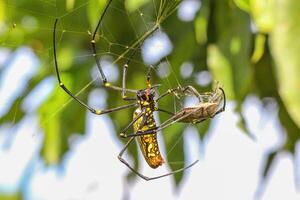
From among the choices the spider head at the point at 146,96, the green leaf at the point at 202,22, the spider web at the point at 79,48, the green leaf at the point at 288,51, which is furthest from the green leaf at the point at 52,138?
the green leaf at the point at 288,51

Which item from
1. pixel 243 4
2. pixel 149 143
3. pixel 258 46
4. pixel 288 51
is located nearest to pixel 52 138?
pixel 258 46

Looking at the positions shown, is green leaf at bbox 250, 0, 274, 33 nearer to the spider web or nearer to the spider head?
the spider web

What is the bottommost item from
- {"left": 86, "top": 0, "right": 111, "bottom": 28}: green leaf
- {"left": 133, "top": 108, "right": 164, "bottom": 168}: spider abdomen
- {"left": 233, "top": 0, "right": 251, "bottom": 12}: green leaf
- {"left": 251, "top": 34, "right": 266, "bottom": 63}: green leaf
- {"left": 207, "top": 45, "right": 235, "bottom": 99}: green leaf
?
{"left": 133, "top": 108, "right": 164, "bottom": 168}: spider abdomen

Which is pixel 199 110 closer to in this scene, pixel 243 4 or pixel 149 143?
pixel 149 143

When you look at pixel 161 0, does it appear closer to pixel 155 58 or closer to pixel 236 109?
pixel 155 58

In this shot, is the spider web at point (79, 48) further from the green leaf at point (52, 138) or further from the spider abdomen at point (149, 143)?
A: the spider abdomen at point (149, 143)

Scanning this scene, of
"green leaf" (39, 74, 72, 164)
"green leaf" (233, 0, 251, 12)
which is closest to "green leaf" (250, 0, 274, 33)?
"green leaf" (233, 0, 251, 12)

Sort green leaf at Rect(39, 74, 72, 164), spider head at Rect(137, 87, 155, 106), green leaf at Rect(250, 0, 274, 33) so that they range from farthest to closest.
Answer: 1. green leaf at Rect(39, 74, 72, 164)
2. green leaf at Rect(250, 0, 274, 33)
3. spider head at Rect(137, 87, 155, 106)
